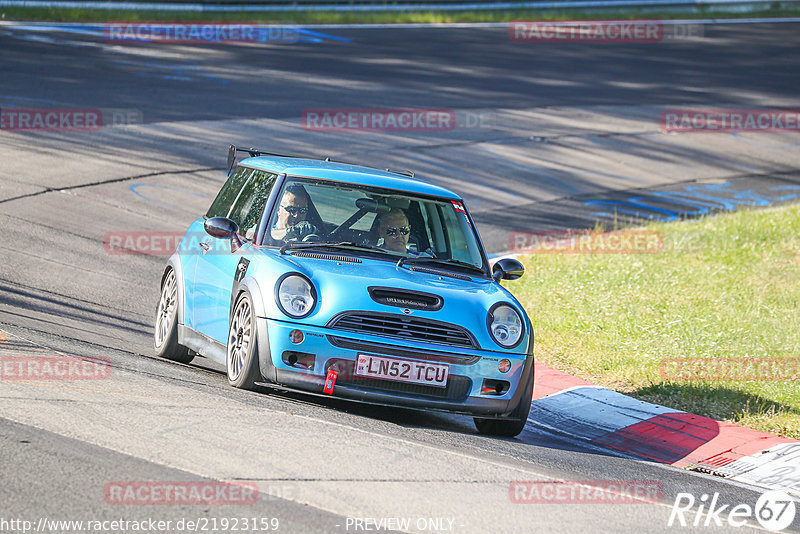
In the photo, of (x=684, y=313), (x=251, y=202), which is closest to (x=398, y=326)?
(x=251, y=202)

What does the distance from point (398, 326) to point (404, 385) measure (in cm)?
36

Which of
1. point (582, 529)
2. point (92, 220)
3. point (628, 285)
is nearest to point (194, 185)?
point (92, 220)

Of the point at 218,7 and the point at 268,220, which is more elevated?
the point at 218,7

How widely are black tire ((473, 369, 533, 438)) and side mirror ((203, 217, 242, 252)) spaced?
6.87 feet

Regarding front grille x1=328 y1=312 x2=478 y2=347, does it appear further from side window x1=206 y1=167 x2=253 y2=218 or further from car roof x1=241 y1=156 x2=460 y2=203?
side window x1=206 y1=167 x2=253 y2=218

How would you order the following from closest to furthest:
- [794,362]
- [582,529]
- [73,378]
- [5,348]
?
[582,529]
[73,378]
[5,348]
[794,362]

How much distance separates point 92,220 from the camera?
13305mm

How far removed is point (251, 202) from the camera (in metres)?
8.01

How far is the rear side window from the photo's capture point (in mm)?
7805

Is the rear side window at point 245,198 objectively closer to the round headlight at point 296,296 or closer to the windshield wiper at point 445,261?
the round headlight at point 296,296

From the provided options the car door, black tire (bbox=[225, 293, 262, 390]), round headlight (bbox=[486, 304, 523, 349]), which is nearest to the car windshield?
the car door

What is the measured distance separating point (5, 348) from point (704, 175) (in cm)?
1682

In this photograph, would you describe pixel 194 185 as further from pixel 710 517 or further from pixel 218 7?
pixel 218 7

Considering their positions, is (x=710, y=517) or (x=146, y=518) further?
(x=710, y=517)
